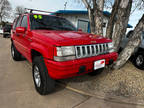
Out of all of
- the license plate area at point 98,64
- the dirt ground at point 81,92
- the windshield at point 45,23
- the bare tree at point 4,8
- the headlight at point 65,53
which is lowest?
the dirt ground at point 81,92

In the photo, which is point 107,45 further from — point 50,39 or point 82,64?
point 50,39

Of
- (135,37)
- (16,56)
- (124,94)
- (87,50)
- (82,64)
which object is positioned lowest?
(124,94)

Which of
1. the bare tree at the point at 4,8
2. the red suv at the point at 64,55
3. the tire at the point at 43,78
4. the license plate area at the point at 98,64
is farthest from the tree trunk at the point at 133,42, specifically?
the bare tree at the point at 4,8

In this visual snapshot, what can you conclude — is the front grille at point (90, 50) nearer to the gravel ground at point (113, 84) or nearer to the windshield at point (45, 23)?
the gravel ground at point (113, 84)

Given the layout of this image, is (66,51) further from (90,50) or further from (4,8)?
(4,8)

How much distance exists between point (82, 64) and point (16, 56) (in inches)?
139

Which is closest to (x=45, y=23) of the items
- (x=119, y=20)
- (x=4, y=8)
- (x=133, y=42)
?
(x=119, y=20)

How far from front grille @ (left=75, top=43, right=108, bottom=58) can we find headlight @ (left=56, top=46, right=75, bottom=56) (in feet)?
0.33

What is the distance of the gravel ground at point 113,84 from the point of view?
8.18 ft

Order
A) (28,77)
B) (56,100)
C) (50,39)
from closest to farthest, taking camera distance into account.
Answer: (50,39), (56,100), (28,77)

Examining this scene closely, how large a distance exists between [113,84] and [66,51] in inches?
71.4

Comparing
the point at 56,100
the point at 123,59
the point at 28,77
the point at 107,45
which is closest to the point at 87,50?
the point at 107,45

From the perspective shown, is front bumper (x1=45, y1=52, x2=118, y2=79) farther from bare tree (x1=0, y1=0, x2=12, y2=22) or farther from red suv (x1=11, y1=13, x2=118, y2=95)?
bare tree (x1=0, y1=0, x2=12, y2=22)

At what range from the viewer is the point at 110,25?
3.68 metres
